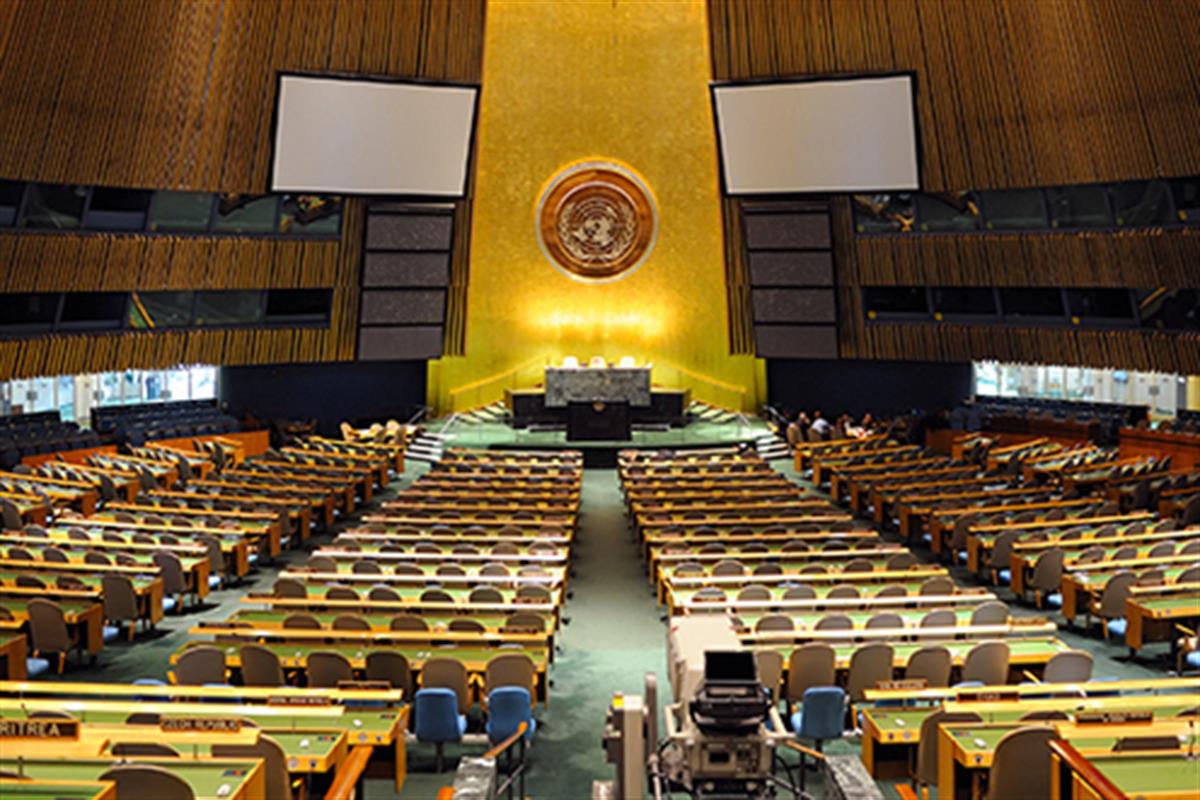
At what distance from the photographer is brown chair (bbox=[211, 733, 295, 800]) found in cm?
632

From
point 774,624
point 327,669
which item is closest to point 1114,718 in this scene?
point 774,624

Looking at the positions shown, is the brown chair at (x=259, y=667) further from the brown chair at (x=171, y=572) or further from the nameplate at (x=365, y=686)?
the brown chair at (x=171, y=572)

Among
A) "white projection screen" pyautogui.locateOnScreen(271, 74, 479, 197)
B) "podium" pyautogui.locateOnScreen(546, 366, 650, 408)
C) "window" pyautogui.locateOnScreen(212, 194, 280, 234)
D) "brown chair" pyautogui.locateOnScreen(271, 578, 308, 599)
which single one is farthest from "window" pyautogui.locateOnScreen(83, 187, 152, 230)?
"brown chair" pyautogui.locateOnScreen(271, 578, 308, 599)

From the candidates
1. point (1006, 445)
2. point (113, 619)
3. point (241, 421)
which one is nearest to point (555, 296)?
point (241, 421)

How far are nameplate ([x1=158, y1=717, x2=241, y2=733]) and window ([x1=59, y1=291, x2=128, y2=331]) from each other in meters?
17.4

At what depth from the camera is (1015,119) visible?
22.0m

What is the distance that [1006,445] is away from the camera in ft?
88.6

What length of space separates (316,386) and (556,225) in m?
7.72

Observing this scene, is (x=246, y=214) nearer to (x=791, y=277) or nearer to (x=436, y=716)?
(x=791, y=277)

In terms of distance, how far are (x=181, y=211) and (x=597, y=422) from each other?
9.79m

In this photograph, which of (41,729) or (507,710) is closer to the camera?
(41,729)

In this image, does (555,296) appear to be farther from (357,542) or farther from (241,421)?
(357,542)

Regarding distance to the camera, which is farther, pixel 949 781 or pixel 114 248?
pixel 114 248

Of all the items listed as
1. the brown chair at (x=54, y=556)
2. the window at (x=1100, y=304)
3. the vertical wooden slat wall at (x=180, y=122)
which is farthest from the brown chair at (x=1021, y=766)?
the window at (x=1100, y=304)
